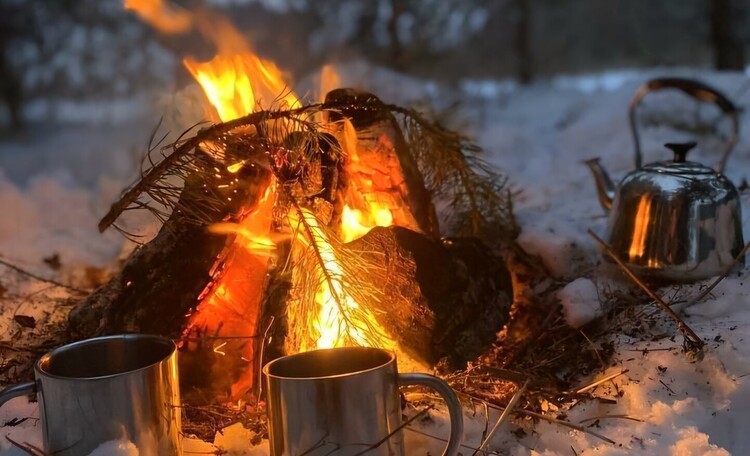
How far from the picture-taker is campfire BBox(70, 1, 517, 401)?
1.43 meters

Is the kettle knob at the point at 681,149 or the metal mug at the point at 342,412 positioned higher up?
the kettle knob at the point at 681,149

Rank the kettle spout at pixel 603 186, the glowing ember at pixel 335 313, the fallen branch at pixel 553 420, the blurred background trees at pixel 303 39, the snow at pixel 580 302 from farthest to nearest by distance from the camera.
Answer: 1. the blurred background trees at pixel 303 39
2. the kettle spout at pixel 603 186
3. the snow at pixel 580 302
4. the glowing ember at pixel 335 313
5. the fallen branch at pixel 553 420

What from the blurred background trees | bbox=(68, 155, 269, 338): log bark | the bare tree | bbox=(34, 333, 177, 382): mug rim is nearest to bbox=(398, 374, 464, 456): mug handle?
bbox=(34, 333, 177, 382): mug rim

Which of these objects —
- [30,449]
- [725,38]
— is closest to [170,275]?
[30,449]

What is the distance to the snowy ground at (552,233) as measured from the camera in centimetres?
122

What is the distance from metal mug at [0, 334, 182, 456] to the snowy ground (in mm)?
219

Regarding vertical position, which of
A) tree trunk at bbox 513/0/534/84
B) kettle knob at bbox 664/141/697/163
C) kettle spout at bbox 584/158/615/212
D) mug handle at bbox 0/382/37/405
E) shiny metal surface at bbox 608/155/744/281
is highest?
tree trunk at bbox 513/0/534/84

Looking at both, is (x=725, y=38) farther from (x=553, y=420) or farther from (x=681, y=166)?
(x=553, y=420)

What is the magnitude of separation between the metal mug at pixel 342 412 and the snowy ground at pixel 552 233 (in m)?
0.26

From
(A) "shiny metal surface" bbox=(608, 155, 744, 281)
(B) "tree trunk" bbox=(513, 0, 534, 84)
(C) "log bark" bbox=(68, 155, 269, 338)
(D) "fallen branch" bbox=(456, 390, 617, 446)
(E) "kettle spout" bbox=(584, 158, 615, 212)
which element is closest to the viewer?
(D) "fallen branch" bbox=(456, 390, 617, 446)

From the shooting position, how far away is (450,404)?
100 centimetres

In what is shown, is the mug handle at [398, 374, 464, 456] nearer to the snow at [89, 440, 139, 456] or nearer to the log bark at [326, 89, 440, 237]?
the snow at [89, 440, 139, 456]

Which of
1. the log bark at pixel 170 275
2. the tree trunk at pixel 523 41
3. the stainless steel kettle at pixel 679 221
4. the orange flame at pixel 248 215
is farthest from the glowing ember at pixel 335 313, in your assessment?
the tree trunk at pixel 523 41

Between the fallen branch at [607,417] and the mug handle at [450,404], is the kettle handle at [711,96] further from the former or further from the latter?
the mug handle at [450,404]
